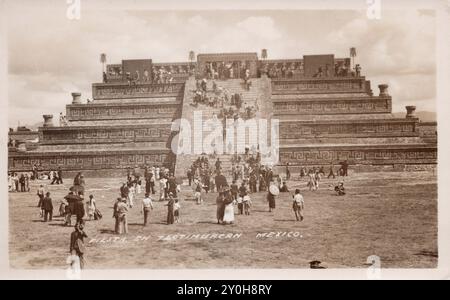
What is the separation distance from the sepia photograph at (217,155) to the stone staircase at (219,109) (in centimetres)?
4

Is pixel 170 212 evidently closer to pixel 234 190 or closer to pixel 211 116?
pixel 234 190

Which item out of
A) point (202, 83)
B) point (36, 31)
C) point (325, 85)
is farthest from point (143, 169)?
point (325, 85)

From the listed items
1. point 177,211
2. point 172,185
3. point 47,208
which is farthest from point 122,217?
point 47,208

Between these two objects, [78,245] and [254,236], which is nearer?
[78,245]

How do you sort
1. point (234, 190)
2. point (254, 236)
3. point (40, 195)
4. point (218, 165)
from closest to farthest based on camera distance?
point (254, 236), point (40, 195), point (234, 190), point (218, 165)

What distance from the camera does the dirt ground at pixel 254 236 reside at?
34.3ft

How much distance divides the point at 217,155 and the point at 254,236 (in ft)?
5.85

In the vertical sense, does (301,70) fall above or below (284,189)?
above

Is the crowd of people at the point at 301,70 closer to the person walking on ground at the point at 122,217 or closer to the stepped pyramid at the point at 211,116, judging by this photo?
the stepped pyramid at the point at 211,116

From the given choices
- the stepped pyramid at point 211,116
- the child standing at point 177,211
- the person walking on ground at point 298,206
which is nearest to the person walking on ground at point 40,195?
the stepped pyramid at point 211,116

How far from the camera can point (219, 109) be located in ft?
40.4

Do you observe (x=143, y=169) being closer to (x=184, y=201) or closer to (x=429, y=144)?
(x=184, y=201)

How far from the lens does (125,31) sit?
11.0m

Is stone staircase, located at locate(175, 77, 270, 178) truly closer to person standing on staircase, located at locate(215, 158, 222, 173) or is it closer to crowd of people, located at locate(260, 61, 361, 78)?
person standing on staircase, located at locate(215, 158, 222, 173)
